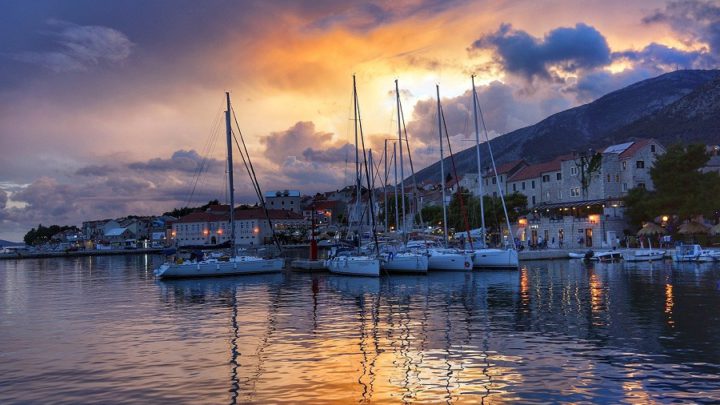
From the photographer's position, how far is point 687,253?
66.9m

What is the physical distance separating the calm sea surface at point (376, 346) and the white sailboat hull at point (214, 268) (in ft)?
50.8

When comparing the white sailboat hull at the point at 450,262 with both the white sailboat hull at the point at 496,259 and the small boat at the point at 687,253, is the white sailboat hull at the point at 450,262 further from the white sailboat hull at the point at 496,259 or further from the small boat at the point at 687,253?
the small boat at the point at 687,253

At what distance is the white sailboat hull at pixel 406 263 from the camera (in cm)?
5653

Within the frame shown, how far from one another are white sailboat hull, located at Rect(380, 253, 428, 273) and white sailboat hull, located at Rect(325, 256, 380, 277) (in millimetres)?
1688

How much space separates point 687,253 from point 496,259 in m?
23.0

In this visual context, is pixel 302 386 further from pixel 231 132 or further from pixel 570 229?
pixel 570 229

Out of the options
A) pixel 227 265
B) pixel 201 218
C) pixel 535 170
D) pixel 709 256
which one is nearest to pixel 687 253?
pixel 709 256

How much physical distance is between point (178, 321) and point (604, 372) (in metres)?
21.2

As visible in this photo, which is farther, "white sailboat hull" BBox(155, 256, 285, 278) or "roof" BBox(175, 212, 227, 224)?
"roof" BBox(175, 212, 227, 224)

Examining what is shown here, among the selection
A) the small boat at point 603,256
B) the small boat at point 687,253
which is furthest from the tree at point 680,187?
the small boat at point 603,256

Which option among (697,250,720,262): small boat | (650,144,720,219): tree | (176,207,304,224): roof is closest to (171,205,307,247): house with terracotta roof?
(176,207,304,224): roof

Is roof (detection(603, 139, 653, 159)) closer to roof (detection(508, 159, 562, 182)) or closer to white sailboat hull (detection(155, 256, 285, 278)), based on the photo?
roof (detection(508, 159, 562, 182))

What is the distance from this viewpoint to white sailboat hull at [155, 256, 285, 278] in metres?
60.2

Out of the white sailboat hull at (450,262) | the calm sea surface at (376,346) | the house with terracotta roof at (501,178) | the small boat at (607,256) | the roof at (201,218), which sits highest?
the house with terracotta roof at (501,178)
